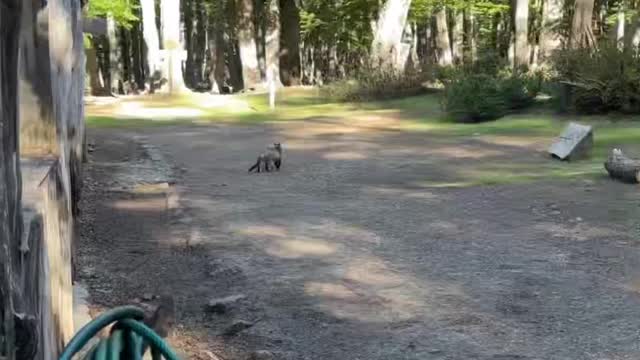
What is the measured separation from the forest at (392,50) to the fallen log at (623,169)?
7471 millimetres

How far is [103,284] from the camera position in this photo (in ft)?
23.7

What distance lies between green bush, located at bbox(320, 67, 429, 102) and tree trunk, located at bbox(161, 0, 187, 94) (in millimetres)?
5587

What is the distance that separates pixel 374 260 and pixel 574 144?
7466 millimetres

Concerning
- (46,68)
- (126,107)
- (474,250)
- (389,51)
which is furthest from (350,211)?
(389,51)

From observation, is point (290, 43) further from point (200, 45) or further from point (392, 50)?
point (200, 45)

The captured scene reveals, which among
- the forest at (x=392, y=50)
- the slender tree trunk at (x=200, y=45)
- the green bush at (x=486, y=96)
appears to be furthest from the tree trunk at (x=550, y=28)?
the slender tree trunk at (x=200, y=45)

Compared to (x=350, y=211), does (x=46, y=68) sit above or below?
above

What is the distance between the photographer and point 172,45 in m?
30.8

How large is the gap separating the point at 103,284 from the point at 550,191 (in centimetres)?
619

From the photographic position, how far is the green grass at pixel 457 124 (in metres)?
13.4

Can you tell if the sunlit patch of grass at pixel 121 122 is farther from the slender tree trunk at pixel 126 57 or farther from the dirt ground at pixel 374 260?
the slender tree trunk at pixel 126 57

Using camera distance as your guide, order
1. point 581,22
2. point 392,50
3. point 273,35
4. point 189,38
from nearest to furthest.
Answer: point 581,22, point 392,50, point 273,35, point 189,38

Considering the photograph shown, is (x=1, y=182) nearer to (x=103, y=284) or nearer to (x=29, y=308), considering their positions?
(x=29, y=308)

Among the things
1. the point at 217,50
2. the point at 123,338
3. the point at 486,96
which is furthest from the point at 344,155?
the point at 217,50
